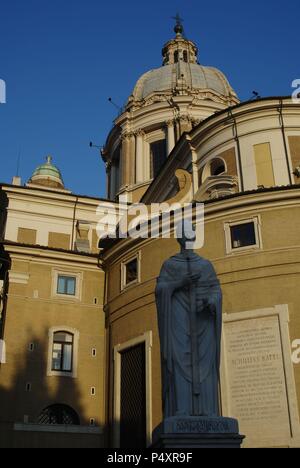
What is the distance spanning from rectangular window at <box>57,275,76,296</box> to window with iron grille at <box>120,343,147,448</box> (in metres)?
3.73

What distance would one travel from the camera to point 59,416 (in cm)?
2134

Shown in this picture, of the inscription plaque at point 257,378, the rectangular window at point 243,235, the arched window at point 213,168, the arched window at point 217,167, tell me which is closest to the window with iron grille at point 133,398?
the inscription plaque at point 257,378

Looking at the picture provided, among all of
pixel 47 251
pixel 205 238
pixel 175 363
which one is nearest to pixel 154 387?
pixel 205 238

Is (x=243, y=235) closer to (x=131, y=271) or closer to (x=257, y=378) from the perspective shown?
(x=257, y=378)

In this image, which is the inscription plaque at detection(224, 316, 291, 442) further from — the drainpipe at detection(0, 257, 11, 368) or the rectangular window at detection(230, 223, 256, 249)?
the drainpipe at detection(0, 257, 11, 368)

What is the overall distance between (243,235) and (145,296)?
164 inches

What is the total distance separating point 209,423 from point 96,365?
15646mm

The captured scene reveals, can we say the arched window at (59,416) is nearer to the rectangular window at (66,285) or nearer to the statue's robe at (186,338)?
the rectangular window at (66,285)

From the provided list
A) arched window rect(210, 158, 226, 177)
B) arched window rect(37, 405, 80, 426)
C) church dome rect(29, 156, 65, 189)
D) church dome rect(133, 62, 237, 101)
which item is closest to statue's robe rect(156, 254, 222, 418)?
arched window rect(37, 405, 80, 426)

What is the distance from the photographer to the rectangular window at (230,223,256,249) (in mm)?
19109

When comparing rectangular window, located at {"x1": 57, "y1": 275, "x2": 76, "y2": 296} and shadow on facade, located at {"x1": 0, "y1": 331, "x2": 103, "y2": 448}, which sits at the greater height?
rectangular window, located at {"x1": 57, "y1": 275, "x2": 76, "y2": 296}

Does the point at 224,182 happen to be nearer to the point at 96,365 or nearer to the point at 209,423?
the point at 96,365

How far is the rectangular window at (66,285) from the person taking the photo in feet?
76.9
